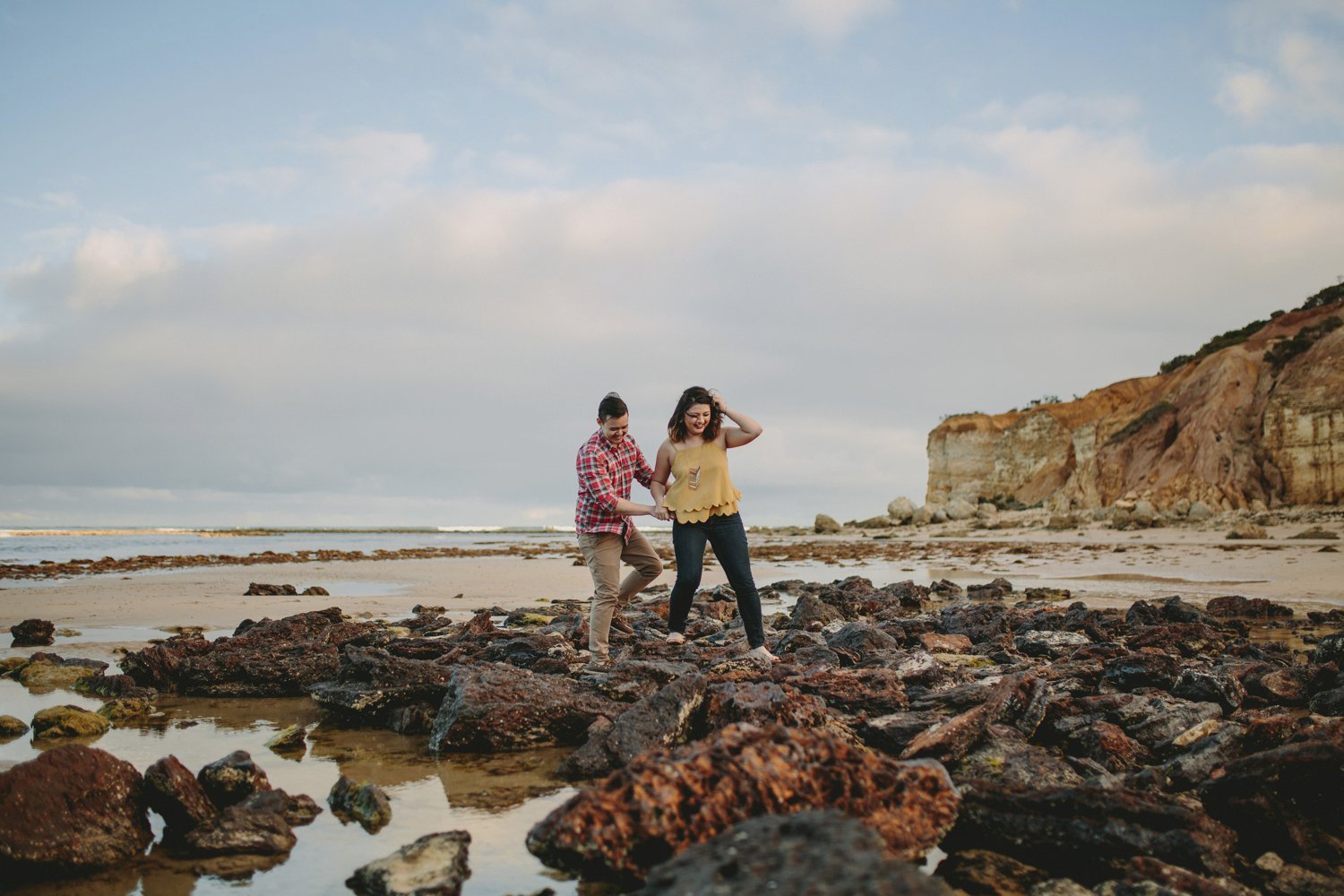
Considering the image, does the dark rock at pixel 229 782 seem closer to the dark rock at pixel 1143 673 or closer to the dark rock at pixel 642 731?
the dark rock at pixel 642 731

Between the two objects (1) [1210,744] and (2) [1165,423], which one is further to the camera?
(2) [1165,423]

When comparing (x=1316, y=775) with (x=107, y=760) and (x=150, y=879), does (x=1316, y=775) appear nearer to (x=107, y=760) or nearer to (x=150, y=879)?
(x=150, y=879)

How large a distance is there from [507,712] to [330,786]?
3.61ft

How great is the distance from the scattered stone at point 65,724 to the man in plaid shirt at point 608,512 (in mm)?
3457

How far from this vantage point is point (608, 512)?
23.7ft

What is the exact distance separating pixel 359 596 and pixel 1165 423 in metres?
43.0

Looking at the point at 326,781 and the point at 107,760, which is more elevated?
the point at 107,760

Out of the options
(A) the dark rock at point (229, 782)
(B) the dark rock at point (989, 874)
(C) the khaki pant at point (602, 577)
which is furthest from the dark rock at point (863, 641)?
(A) the dark rock at point (229, 782)

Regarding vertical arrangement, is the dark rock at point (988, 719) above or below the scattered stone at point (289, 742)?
above

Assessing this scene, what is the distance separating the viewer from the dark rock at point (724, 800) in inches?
110

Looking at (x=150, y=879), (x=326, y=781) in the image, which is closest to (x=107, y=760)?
(x=150, y=879)

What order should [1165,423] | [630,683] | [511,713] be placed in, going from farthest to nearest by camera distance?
[1165,423]
[630,683]
[511,713]

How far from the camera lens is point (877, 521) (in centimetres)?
5744

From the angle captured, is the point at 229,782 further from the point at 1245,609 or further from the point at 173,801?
the point at 1245,609
